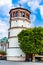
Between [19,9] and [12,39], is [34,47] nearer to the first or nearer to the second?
[12,39]

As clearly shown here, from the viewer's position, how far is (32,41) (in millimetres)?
40219

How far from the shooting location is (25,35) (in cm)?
4159

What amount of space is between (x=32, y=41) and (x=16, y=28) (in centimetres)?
635

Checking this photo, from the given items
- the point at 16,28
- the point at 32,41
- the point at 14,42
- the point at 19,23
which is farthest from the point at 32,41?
the point at 19,23

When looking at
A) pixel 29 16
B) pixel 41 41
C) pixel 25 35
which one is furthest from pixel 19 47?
pixel 29 16

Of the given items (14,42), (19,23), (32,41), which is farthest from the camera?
(19,23)

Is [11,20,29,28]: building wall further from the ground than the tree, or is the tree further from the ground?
[11,20,29,28]: building wall

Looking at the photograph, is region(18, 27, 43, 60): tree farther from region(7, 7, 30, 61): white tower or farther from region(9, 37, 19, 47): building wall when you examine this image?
region(7, 7, 30, 61): white tower

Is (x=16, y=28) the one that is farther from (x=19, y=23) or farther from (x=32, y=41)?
(x=32, y=41)

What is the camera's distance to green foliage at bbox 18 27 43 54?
39.8 meters

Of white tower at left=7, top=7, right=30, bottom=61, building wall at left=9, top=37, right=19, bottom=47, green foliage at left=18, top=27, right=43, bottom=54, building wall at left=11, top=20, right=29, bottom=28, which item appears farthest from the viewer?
building wall at left=11, top=20, right=29, bottom=28

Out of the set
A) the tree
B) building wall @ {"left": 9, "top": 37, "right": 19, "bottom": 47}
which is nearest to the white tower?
building wall @ {"left": 9, "top": 37, "right": 19, "bottom": 47}

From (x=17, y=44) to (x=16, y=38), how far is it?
1571 millimetres

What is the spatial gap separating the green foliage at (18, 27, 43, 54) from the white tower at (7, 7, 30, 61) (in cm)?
270
